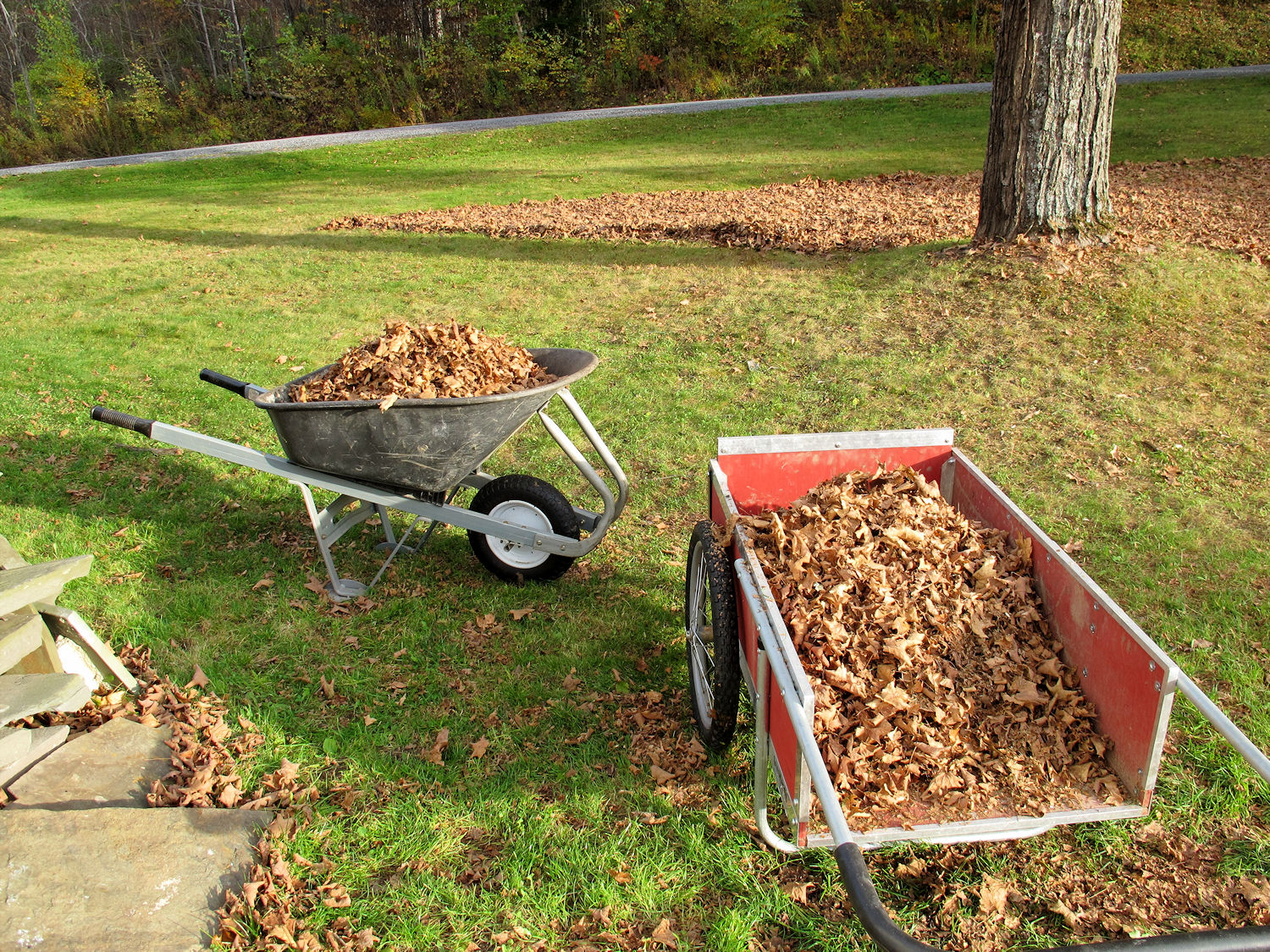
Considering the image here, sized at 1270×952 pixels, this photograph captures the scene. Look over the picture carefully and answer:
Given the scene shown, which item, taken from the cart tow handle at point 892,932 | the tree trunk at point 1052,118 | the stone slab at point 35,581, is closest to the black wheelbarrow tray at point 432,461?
the stone slab at point 35,581

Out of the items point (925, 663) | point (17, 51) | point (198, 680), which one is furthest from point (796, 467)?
point (17, 51)

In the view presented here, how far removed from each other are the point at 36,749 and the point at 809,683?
2919 millimetres

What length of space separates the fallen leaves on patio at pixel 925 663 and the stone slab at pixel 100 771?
2481mm

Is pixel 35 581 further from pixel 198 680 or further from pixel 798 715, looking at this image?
pixel 798 715

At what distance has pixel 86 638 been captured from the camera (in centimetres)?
359

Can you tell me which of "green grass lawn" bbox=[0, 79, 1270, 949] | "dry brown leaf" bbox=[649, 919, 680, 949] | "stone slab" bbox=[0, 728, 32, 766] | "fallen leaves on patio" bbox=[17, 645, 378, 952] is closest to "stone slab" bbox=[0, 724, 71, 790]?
"stone slab" bbox=[0, 728, 32, 766]

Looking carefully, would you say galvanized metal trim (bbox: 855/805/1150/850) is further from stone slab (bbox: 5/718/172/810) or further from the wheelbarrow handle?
stone slab (bbox: 5/718/172/810)

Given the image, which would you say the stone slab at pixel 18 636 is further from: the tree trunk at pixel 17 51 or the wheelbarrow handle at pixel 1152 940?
the tree trunk at pixel 17 51

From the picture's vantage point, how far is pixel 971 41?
22125 millimetres

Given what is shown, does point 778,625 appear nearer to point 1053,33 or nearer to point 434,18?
point 1053,33

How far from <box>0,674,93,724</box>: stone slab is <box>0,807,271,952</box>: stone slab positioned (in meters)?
0.35

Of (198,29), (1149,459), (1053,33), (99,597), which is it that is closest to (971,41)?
(1053,33)

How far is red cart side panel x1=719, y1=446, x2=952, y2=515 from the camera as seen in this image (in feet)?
12.1

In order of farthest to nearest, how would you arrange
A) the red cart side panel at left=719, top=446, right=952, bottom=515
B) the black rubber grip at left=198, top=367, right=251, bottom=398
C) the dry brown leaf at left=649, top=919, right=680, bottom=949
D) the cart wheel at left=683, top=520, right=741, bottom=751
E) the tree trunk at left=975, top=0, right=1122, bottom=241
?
the tree trunk at left=975, top=0, right=1122, bottom=241, the black rubber grip at left=198, top=367, right=251, bottom=398, the red cart side panel at left=719, top=446, right=952, bottom=515, the cart wheel at left=683, top=520, right=741, bottom=751, the dry brown leaf at left=649, top=919, right=680, bottom=949
